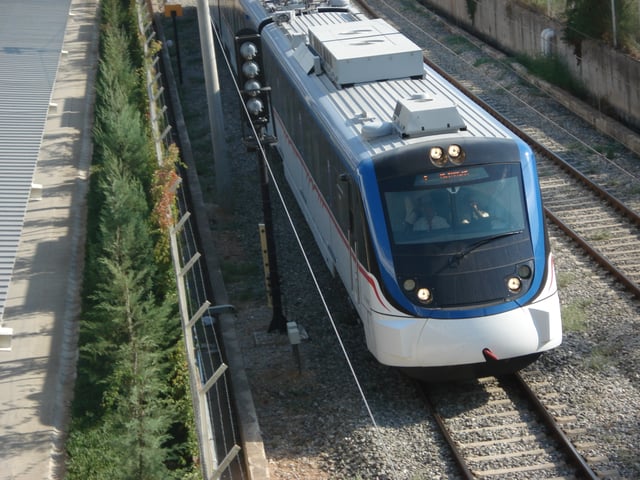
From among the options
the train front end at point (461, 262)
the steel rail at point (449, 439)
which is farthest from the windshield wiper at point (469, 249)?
the steel rail at point (449, 439)

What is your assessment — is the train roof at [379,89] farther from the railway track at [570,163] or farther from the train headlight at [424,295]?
the railway track at [570,163]

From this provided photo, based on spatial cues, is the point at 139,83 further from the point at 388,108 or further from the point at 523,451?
the point at 523,451

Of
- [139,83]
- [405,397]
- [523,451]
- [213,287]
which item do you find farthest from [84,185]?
[523,451]

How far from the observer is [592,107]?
24609mm

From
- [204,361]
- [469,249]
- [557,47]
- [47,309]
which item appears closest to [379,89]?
[469,249]

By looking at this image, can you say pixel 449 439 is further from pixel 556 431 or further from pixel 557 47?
pixel 557 47

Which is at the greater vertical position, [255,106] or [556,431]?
[255,106]

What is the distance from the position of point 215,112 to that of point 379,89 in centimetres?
673

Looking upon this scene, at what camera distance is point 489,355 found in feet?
39.0

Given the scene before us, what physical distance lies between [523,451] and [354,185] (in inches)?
145

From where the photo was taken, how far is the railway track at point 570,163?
1712 cm

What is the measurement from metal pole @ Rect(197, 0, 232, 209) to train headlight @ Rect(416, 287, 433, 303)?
9.29 meters

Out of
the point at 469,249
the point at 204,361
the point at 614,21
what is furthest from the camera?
the point at 614,21

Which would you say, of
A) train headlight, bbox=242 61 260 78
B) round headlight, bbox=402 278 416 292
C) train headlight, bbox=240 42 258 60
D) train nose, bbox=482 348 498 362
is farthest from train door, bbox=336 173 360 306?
train headlight, bbox=240 42 258 60
